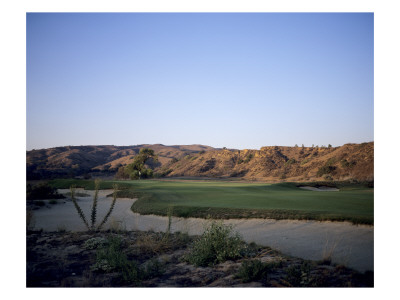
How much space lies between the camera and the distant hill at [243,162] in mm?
36219

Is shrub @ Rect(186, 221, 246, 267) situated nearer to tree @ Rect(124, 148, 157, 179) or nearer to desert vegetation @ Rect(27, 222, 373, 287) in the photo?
desert vegetation @ Rect(27, 222, 373, 287)

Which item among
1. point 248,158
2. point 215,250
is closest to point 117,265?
point 215,250

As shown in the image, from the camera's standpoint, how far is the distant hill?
3622cm

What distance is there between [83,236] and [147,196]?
7.75 meters

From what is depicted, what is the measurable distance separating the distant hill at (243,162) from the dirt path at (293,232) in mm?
15707

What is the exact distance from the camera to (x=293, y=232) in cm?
876

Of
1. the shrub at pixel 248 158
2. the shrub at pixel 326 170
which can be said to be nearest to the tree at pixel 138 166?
the shrub at pixel 326 170

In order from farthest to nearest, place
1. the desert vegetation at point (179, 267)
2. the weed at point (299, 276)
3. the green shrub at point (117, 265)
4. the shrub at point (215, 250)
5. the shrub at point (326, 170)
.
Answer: the shrub at point (326, 170), the shrub at point (215, 250), the green shrub at point (117, 265), the desert vegetation at point (179, 267), the weed at point (299, 276)

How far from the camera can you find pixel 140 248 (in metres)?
7.80

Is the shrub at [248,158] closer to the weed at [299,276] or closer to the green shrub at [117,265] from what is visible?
the green shrub at [117,265]
